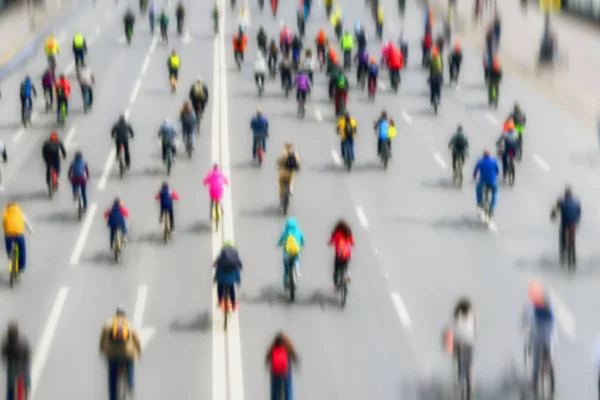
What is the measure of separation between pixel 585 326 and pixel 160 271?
754cm

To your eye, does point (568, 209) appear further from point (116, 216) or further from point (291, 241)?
point (116, 216)

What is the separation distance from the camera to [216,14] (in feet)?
179

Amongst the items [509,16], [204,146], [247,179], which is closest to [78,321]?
[247,179]

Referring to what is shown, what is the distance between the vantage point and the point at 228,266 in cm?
2017

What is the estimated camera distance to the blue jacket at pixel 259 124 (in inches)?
1243

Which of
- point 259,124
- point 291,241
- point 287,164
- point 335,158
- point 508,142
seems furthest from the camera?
point 335,158

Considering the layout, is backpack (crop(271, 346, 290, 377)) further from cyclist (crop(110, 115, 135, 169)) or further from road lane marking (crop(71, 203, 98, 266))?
cyclist (crop(110, 115, 135, 169))

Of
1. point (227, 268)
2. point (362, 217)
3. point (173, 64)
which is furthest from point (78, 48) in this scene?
point (227, 268)

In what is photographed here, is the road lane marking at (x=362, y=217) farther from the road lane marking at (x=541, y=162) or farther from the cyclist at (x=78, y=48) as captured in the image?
the cyclist at (x=78, y=48)

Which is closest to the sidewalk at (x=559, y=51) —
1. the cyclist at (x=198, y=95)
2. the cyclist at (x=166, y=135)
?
the cyclist at (x=198, y=95)

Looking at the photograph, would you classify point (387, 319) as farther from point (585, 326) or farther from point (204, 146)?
point (204, 146)

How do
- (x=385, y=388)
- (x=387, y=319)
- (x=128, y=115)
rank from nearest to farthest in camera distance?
1. (x=385, y=388)
2. (x=387, y=319)
3. (x=128, y=115)

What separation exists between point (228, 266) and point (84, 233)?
7285 mm

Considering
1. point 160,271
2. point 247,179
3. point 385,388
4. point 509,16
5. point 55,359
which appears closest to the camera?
point 385,388
